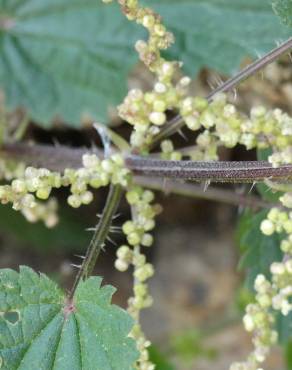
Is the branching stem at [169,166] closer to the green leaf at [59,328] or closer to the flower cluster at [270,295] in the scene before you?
the flower cluster at [270,295]

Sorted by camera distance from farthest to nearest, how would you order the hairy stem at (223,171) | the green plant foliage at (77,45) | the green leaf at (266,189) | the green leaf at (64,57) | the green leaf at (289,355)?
the green leaf at (289,355) → the green leaf at (64,57) → the green plant foliage at (77,45) → the green leaf at (266,189) → the hairy stem at (223,171)

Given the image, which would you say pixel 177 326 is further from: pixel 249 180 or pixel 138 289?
pixel 249 180

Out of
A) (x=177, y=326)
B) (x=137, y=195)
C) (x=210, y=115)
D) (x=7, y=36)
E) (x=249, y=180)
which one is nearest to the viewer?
(x=249, y=180)

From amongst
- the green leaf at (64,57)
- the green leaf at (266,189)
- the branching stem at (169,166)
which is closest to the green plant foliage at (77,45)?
the green leaf at (64,57)

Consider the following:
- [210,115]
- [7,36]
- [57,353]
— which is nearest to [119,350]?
[57,353]

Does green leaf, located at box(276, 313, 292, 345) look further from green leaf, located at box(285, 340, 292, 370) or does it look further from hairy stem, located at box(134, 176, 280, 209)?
green leaf, located at box(285, 340, 292, 370)

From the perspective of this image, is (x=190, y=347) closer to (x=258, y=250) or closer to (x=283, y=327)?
(x=283, y=327)

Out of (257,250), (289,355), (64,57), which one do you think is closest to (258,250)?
(257,250)
